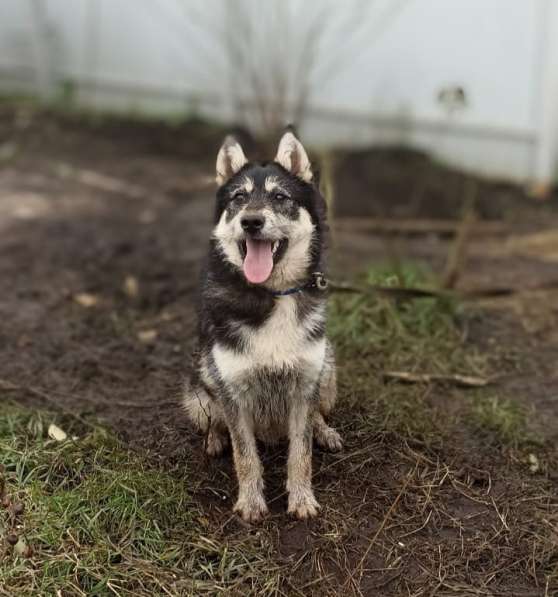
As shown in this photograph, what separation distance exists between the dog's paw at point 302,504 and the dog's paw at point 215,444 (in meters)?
0.52

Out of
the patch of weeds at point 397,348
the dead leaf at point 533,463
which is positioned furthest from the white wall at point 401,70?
the dead leaf at point 533,463

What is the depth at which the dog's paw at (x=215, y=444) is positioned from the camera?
395 centimetres

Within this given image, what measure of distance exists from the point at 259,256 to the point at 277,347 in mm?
410

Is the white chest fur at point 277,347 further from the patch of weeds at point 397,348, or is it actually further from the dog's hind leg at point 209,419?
the patch of weeds at point 397,348

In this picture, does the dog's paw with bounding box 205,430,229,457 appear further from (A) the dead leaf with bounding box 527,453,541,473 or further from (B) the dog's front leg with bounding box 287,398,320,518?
(A) the dead leaf with bounding box 527,453,541,473

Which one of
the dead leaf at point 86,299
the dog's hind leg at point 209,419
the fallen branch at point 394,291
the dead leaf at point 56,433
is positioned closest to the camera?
the dog's hind leg at point 209,419

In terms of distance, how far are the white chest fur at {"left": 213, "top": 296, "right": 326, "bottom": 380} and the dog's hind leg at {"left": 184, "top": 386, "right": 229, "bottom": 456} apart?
0.42m

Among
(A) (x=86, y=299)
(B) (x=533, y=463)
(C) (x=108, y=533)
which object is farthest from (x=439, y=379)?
(A) (x=86, y=299)

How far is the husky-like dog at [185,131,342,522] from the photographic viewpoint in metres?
3.48

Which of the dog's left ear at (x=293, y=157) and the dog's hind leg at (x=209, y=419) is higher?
the dog's left ear at (x=293, y=157)

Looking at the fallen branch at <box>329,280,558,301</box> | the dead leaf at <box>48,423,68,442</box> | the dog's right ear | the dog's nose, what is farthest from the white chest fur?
the fallen branch at <box>329,280,558,301</box>

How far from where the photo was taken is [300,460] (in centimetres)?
361

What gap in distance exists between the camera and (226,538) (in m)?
3.46

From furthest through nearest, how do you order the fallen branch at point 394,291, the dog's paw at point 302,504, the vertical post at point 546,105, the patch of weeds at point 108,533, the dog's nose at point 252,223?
the vertical post at point 546,105, the fallen branch at point 394,291, the dog's paw at point 302,504, the dog's nose at point 252,223, the patch of weeds at point 108,533
